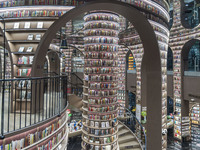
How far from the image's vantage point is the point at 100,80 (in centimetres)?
575

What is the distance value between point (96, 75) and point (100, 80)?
0.75 ft

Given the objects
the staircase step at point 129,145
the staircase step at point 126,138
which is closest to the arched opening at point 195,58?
the staircase step at point 126,138

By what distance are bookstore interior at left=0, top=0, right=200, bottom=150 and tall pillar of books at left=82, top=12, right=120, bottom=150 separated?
0.12ft

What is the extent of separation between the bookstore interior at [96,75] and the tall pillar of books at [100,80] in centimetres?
4

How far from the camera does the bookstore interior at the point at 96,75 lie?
9.11 feet

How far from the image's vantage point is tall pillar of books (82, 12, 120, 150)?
18.9 feet

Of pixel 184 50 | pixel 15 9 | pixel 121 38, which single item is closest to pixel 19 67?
pixel 15 9

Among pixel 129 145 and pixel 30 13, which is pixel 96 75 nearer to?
pixel 30 13

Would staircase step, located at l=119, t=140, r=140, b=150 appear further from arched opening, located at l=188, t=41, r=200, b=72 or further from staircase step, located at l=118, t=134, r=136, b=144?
arched opening, located at l=188, t=41, r=200, b=72

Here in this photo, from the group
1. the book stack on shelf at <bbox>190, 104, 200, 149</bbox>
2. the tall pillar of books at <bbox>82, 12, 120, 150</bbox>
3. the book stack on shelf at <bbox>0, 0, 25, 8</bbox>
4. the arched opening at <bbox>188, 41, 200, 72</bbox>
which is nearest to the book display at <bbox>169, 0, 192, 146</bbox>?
the book stack on shelf at <bbox>190, 104, 200, 149</bbox>

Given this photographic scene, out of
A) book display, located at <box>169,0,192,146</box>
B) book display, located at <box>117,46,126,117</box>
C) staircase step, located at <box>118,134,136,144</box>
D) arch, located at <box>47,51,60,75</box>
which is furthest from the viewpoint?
arch, located at <box>47,51,60,75</box>

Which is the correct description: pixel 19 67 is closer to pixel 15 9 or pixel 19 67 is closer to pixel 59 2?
pixel 15 9

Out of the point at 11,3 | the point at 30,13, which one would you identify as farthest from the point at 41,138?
the point at 11,3

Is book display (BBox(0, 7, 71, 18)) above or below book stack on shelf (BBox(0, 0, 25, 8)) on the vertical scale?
below
